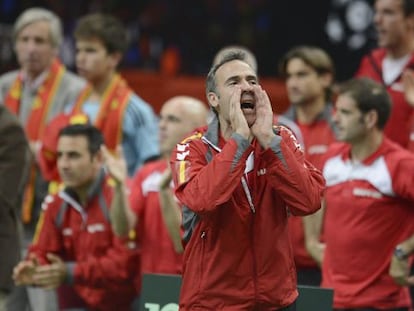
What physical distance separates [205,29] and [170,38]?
386 mm

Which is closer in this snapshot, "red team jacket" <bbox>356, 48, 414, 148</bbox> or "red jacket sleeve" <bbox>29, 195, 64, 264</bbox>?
"red jacket sleeve" <bbox>29, 195, 64, 264</bbox>

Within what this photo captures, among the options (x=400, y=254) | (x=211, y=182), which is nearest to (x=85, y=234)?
(x=400, y=254)

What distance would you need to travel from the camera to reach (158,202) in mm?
9203

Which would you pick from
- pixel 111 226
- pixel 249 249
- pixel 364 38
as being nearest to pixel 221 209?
pixel 249 249

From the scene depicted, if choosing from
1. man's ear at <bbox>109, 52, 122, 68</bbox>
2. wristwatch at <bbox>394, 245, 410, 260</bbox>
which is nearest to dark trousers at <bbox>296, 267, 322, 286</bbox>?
wristwatch at <bbox>394, 245, 410, 260</bbox>

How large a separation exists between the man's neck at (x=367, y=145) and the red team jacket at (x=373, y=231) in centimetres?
5

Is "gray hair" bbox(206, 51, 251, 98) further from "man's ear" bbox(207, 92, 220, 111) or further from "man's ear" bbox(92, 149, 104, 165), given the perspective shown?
"man's ear" bbox(92, 149, 104, 165)

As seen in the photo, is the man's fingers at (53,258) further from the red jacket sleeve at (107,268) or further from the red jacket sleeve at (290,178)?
the red jacket sleeve at (290,178)

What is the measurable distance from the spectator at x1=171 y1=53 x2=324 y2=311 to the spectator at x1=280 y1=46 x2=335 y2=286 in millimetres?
2442

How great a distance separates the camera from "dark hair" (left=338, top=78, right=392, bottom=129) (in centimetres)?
862

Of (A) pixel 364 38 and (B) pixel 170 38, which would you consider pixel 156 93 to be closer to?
(B) pixel 170 38

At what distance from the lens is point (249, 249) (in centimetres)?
669

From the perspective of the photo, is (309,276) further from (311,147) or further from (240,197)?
(240,197)

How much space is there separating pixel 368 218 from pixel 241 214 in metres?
1.85
